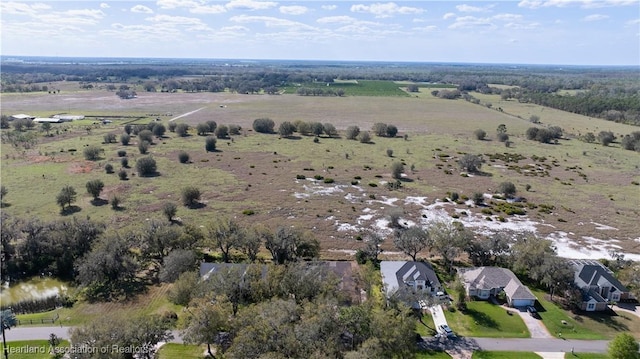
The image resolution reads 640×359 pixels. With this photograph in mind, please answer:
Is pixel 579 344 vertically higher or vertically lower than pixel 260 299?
lower

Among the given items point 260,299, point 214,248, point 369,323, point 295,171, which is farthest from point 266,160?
point 369,323

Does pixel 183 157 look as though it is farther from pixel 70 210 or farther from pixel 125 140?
pixel 70 210

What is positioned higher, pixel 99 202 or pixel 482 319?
pixel 99 202

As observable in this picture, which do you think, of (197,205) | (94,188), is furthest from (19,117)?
(197,205)

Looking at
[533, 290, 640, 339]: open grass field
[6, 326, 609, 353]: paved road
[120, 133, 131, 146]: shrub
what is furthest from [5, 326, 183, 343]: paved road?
[120, 133, 131, 146]: shrub

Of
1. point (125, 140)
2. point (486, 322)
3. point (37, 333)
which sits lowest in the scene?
point (486, 322)

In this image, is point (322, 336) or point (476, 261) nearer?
point (322, 336)

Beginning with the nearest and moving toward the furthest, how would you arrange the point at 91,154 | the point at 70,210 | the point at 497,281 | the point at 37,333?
the point at 37,333
the point at 497,281
the point at 70,210
the point at 91,154

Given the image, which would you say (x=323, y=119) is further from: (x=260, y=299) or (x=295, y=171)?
(x=260, y=299)
